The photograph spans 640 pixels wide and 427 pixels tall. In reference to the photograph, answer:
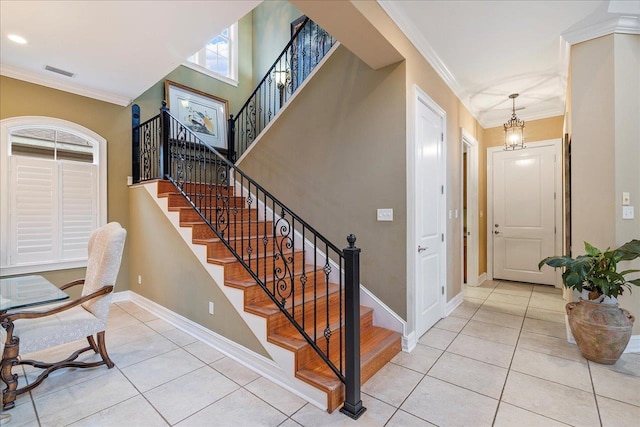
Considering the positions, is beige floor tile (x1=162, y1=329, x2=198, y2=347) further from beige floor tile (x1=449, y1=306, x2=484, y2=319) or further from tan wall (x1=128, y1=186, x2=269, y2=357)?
beige floor tile (x1=449, y1=306, x2=484, y2=319)

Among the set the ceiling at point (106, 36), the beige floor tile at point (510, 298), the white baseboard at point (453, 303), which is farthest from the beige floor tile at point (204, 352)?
the beige floor tile at point (510, 298)

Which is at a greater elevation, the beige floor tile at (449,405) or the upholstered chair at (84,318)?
the upholstered chair at (84,318)

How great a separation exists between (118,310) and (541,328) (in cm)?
520

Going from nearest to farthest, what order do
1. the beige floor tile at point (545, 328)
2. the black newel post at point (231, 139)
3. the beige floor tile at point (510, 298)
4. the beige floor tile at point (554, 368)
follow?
the beige floor tile at point (554, 368) → the beige floor tile at point (545, 328) → the beige floor tile at point (510, 298) → the black newel post at point (231, 139)

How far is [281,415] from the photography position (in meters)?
1.89

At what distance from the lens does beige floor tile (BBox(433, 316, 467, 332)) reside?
3.26 m

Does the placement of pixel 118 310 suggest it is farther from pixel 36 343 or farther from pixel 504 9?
pixel 504 9

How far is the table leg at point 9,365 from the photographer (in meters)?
1.97

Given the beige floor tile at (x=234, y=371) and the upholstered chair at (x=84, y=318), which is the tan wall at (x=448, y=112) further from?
the upholstered chair at (x=84, y=318)

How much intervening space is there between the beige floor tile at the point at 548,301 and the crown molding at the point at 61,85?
654 cm

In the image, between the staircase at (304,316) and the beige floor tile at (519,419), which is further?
the staircase at (304,316)

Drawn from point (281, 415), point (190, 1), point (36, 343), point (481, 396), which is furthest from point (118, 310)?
point (481, 396)

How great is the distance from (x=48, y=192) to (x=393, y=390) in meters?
4.52

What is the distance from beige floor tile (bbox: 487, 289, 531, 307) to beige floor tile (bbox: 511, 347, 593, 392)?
1670 mm
